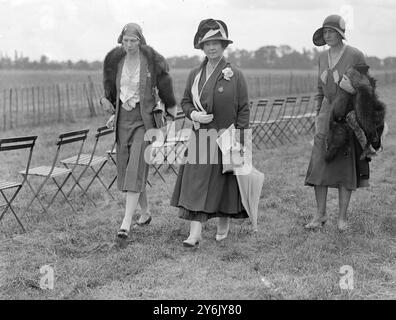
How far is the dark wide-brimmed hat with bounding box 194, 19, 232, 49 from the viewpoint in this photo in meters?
4.61

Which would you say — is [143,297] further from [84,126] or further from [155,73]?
[84,126]

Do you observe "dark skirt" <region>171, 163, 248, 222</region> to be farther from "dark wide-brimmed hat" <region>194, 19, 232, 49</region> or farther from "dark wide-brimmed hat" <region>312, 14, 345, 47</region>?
"dark wide-brimmed hat" <region>312, 14, 345, 47</region>

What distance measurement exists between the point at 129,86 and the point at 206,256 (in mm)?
1771

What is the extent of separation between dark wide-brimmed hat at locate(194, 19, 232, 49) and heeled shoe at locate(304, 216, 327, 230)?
2.07m

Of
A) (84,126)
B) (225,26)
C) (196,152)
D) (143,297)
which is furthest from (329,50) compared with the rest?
(84,126)

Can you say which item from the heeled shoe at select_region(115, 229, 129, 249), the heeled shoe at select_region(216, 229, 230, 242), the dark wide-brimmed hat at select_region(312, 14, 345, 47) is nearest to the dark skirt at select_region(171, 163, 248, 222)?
the heeled shoe at select_region(216, 229, 230, 242)

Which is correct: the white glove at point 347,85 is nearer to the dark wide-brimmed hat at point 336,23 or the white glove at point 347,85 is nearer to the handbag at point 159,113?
the dark wide-brimmed hat at point 336,23

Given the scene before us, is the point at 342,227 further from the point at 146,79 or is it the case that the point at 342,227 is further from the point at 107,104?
the point at 107,104

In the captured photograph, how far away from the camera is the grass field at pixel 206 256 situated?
3.97 m

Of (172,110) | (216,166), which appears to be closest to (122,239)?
(216,166)

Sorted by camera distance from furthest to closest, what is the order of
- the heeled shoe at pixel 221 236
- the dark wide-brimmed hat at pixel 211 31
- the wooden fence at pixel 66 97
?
the wooden fence at pixel 66 97 → the heeled shoe at pixel 221 236 → the dark wide-brimmed hat at pixel 211 31

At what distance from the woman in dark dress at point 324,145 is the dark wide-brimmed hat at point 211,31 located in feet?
3.35

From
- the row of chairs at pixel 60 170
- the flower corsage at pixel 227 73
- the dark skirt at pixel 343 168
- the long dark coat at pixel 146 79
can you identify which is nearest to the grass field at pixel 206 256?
the row of chairs at pixel 60 170

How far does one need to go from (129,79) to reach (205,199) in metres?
1.38
